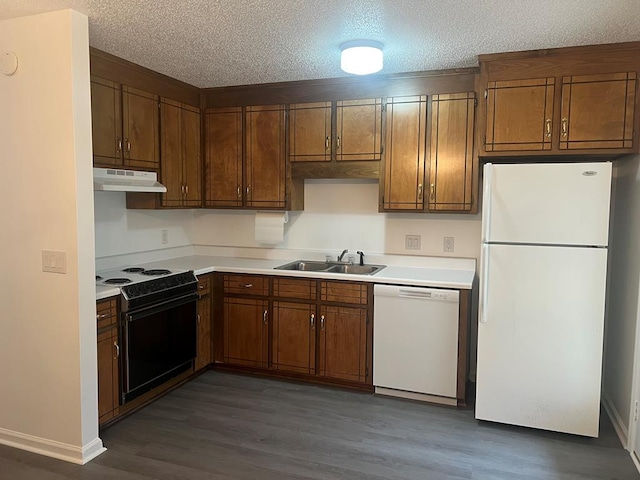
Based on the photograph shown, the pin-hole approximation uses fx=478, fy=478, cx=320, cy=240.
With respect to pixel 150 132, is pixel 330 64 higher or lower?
higher

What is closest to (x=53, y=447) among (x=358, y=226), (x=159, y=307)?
(x=159, y=307)

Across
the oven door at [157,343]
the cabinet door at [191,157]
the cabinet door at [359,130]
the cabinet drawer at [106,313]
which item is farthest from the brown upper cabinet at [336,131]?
the cabinet drawer at [106,313]

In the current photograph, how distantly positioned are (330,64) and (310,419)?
2454 mm

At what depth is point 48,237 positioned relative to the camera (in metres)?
2.66

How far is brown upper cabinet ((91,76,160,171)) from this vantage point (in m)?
3.11

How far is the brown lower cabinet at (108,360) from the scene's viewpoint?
2.88m

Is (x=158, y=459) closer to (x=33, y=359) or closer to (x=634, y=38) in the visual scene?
(x=33, y=359)

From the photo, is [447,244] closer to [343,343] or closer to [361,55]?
[343,343]

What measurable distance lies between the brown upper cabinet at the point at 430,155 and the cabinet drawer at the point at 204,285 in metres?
1.53

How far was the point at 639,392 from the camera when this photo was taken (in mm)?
2746

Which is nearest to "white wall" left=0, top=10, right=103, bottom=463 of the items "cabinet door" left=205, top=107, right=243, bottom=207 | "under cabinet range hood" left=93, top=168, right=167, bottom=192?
"under cabinet range hood" left=93, top=168, right=167, bottom=192

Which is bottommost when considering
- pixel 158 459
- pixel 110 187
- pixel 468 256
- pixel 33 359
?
pixel 158 459

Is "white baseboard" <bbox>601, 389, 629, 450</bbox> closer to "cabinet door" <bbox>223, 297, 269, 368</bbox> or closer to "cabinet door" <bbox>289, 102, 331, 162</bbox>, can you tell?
"cabinet door" <bbox>223, 297, 269, 368</bbox>

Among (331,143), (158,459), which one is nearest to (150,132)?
(331,143)
